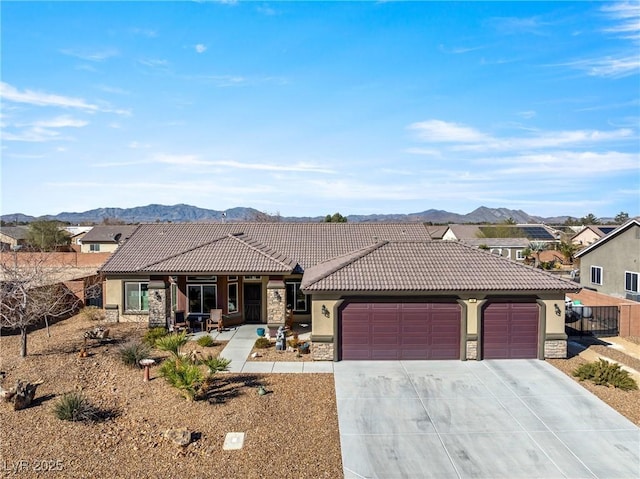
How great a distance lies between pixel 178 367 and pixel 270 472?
4.99m

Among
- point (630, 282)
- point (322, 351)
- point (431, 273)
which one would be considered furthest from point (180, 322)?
point (630, 282)

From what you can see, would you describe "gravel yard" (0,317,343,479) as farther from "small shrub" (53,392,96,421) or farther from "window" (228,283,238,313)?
"window" (228,283,238,313)

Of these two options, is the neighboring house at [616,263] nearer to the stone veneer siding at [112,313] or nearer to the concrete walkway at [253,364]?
the concrete walkway at [253,364]

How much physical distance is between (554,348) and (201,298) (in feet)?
52.6

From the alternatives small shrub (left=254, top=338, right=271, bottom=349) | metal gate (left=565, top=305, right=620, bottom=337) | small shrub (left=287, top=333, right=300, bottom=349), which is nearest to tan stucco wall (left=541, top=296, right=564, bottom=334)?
metal gate (left=565, top=305, right=620, bottom=337)

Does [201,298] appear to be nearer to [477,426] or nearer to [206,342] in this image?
[206,342]

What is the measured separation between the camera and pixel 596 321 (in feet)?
70.3

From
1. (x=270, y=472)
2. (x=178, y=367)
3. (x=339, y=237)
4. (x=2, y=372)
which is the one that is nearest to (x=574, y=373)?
(x=270, y=472)

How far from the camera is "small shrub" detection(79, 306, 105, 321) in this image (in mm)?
23547

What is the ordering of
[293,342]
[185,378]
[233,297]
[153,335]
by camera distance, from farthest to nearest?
[233,297], [153,335], [293,342], [185,378]

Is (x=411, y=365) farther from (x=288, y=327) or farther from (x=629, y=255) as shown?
(x=629, y=255)

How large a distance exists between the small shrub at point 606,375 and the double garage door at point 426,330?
2.29m

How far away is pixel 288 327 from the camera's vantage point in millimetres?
20719

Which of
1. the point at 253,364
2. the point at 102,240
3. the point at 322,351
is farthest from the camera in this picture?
the point at 102,240
